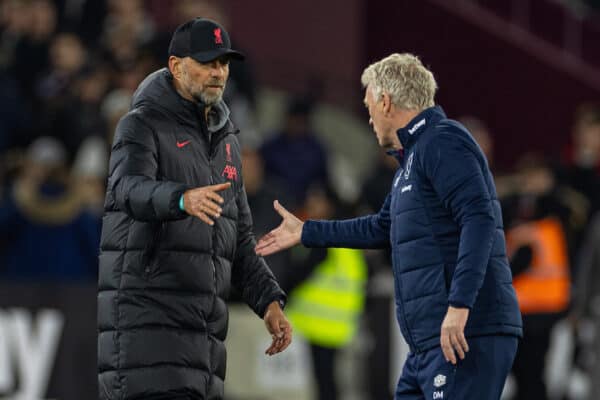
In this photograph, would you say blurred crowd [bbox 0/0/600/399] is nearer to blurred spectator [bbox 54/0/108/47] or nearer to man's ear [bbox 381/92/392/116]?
blurred spectator [bbox 54/0/108/47]

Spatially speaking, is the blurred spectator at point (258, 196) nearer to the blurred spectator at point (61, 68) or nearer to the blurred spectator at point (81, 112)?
the blurred spectator at point (81, 112)

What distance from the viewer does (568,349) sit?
546 inches

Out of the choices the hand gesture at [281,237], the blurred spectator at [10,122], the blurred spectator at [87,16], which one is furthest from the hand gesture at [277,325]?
the blurred spectator at [87,16]

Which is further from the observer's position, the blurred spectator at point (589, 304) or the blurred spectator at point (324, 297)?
the blurred spectator at point (324, 297)

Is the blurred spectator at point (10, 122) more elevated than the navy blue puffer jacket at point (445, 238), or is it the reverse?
the navy blue puffer jacket at point (445, 238)

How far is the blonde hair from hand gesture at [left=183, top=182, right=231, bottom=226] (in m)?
1.09

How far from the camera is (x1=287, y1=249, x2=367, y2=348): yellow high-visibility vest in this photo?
A: 1298cm

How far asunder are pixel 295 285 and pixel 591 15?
8.67m

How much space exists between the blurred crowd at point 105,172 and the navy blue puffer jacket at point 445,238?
18.7 feet

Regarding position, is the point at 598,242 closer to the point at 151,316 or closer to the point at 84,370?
the point at 84,370

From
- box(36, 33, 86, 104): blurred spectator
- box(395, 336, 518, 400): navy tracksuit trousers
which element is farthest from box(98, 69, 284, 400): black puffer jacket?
box(36, 33, 86, 104): blurred spectator

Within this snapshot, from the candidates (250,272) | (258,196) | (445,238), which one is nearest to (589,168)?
(258,196)

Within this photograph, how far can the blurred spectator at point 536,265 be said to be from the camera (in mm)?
12383

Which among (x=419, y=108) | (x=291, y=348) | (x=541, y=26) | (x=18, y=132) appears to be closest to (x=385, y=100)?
(x=419, y=108)
